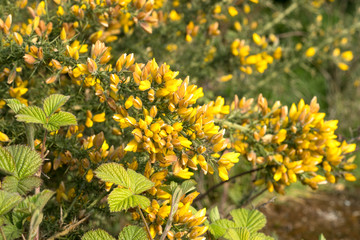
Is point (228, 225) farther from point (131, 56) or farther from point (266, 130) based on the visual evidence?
point (131, 56)

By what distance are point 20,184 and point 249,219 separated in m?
0.63

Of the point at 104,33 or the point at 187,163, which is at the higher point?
the point at 104,33

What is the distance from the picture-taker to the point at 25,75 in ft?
4.97

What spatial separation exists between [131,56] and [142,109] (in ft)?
0.55

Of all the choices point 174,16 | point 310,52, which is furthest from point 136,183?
point 310,52

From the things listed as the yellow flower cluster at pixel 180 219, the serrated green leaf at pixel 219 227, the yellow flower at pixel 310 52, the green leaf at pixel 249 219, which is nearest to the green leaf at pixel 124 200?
the yellow flower cluster at pixel 180 219

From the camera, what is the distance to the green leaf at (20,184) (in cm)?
92

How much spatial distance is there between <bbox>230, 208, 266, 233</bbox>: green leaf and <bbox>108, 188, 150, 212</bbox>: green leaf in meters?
0.35

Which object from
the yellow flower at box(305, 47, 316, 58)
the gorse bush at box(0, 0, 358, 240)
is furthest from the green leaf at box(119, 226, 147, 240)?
the yellow flower at box(305, 47, 316, 58)

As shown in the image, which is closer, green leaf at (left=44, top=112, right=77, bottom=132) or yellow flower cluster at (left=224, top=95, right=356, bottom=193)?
green leaf at (left=44, top=112, right=77, bottom=132)

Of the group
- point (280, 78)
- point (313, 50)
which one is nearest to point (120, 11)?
point (313, 50)

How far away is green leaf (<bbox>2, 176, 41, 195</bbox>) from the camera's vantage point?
92 centimetres

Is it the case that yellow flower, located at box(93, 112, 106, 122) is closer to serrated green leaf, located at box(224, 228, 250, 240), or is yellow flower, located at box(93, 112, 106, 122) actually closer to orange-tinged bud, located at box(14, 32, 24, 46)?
orange-tinged bud, located at box(14, 32, 24, 46)

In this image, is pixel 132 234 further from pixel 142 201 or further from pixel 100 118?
pixel 100 118
